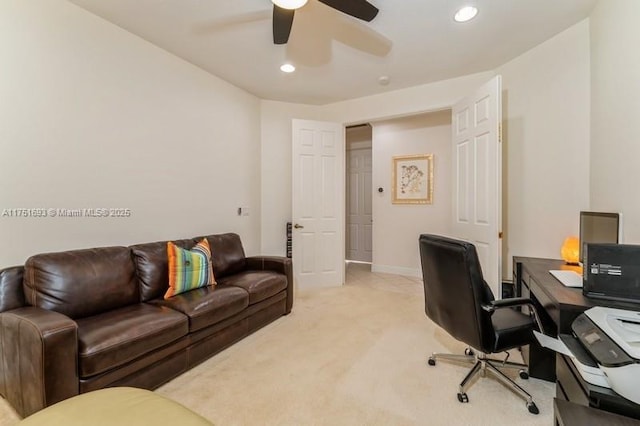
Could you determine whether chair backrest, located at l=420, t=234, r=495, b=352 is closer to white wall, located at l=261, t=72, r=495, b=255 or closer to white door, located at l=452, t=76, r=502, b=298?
white door, located at l=452, t=76, r=502, b=298

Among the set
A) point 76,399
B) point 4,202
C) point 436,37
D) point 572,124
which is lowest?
point 76,399

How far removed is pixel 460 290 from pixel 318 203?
2.75 m

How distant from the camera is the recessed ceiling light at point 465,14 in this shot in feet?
7.61

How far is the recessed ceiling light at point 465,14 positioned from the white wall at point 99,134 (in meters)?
2.65

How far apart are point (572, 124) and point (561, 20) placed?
882 mm

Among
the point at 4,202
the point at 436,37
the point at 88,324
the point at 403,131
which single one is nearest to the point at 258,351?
the point at 88,324

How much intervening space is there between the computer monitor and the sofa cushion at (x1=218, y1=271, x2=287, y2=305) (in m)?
2.41

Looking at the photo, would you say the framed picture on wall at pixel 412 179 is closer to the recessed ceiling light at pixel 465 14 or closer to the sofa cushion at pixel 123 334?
the recessed ceiling light at pixel 465 14

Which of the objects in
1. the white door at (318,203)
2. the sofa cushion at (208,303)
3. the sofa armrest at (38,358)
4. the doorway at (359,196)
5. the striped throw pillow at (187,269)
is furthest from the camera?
the doorway at (359,196)

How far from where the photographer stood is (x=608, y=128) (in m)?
2.21

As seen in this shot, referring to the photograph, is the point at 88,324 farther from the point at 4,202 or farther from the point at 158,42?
the point at 158,42

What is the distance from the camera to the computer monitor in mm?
1769

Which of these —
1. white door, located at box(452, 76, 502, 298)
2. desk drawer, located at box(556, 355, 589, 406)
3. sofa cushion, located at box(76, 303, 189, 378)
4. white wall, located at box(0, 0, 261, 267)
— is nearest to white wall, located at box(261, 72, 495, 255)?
white wall, located at box(0, 0, 261, 267)

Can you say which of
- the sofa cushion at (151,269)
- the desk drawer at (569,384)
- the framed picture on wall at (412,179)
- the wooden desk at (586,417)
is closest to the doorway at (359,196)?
the framed picture on wall at (412,179)
